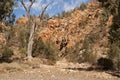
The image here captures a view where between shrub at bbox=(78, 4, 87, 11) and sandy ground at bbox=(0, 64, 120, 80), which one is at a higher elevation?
shrub at bbox=(78, 4, 87, 11)

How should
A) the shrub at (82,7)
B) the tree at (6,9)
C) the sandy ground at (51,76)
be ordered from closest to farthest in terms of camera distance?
the sandy ground at (51,76) → the tree at (6,9) → the shrub at (82,7)

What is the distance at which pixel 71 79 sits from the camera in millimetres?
20438

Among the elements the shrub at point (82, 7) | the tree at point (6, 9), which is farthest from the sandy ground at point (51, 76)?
the shrub at point (82, 7)

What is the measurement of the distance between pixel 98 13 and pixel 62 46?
32.2ft

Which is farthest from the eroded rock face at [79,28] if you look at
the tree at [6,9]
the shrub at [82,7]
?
the tree at [6,9]

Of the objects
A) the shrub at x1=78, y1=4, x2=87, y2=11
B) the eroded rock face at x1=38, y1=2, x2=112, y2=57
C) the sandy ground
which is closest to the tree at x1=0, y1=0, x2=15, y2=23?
the sandy ground

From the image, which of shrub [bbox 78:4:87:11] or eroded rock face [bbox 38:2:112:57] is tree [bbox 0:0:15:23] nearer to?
eroded rock face [bbox 38:2:112:57]

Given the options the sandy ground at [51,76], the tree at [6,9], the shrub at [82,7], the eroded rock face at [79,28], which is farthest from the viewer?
the shrub at [82,7]

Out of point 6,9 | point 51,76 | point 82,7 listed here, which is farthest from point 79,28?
point 51,76

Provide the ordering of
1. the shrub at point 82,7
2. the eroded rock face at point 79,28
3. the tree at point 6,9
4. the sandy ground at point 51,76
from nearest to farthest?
the sandy ground at point 51,76
the tree at point 6,9
the eroded rock face at point 79,28
the shrub at point 82,7

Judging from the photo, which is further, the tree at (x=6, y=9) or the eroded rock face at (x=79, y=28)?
the eroded rock face at (x=79, y=28)

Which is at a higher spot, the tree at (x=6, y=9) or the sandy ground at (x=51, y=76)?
the tree at (x=6, y=9)

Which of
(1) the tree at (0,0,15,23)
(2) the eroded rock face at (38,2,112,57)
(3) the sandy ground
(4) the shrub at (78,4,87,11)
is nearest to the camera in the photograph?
(3) the sandy ground

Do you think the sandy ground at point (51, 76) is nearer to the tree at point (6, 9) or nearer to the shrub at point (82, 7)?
the tree at point (6, 9)
